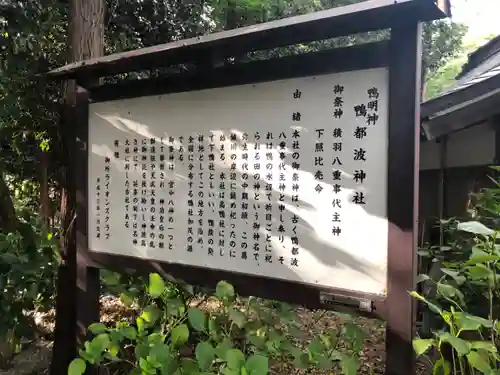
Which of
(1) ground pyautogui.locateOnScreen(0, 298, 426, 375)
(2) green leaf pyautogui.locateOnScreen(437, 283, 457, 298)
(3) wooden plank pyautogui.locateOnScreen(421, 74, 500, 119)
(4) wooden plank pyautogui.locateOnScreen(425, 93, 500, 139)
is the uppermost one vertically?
(3) wooden plank pyautogui.locateOnScreen(421, 74, 500, 119)

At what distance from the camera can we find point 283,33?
218 cm

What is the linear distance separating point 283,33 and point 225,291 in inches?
56.5

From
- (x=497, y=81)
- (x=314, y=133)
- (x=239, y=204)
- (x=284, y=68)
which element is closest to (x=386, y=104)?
(x=314, y=133)

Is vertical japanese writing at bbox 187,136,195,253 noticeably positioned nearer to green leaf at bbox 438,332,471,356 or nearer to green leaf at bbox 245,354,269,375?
green leaf at bbox 245,354,269,375

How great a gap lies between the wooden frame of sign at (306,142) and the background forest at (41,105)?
608 mm

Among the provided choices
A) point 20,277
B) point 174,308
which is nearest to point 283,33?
point 174,308

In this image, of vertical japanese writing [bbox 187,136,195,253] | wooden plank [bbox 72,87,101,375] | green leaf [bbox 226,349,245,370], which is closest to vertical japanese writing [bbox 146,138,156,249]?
vertical japanese writing [bbox 187,136,195,253]

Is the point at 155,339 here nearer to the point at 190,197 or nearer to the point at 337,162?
the point at 190,197

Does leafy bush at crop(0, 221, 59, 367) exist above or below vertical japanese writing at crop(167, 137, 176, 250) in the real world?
below

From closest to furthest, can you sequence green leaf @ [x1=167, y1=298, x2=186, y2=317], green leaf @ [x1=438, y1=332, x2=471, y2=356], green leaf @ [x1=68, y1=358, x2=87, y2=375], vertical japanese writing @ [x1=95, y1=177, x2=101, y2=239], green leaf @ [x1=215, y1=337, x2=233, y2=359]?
green leaf @ [x1=438, y1=332, x2=471, y2=356]
green leaf @ [x1=215, y1=337, x2=233, y2=359]
green leaf @ [x1=68, y1=358, x2=87, y2=375]
green leaf @ [x1=167, y1=298, x2=186, y2=317]
vertical japanese writing @ [x1=95, y1=177, x2=101, y2=239]

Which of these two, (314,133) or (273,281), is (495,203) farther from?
(273,281)

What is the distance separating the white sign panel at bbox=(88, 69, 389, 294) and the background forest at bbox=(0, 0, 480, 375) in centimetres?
61

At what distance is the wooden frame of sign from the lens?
1958mm

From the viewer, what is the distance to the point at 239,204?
2.51m
